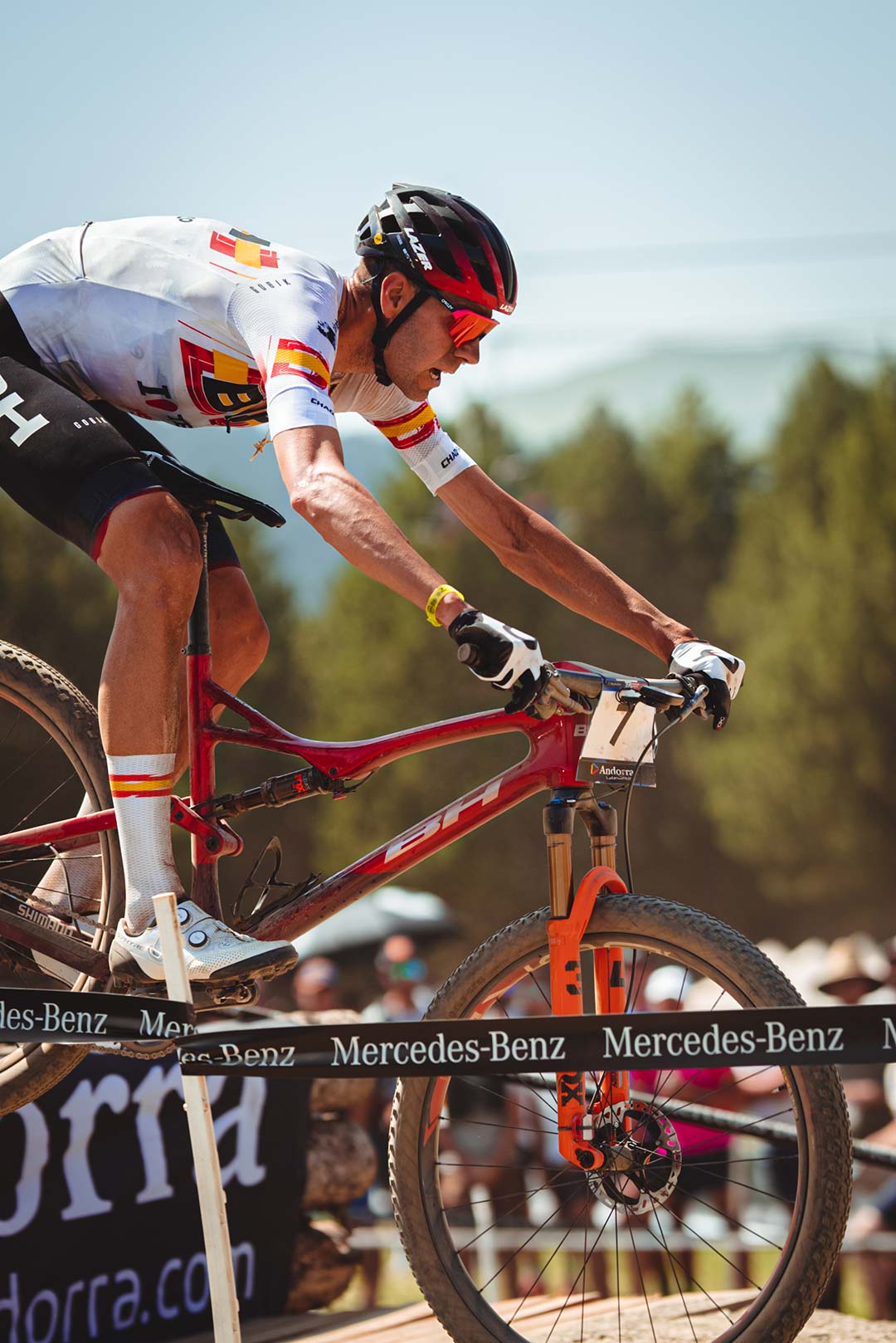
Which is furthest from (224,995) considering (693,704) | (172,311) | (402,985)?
(402,985)

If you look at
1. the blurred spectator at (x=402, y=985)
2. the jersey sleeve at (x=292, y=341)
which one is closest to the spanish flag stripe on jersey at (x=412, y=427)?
the jersey sleeve at (x=292, y=341)

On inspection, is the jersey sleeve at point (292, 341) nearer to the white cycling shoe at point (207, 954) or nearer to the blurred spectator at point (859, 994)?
the white cycling shoe at point (207, 954)

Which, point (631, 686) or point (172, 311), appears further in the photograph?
point (172, 311)

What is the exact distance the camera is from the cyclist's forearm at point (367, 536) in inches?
119

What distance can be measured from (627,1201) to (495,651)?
4.50 ft

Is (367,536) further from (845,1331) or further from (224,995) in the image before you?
(845,1331)

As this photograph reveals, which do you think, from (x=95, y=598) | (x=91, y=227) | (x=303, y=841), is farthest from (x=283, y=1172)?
(x=303, y=841)

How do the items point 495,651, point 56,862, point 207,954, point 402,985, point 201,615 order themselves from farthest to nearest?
point 402,985, point 56,862, point 201,615, point 207,954, point 495,651

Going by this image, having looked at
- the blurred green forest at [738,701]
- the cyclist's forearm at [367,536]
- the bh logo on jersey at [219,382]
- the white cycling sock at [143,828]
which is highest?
the blurred green forest at [738,701]

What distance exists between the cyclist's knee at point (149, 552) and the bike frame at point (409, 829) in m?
0.17

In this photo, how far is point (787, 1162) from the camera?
545cm

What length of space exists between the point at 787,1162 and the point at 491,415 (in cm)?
3272

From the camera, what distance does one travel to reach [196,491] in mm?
3607

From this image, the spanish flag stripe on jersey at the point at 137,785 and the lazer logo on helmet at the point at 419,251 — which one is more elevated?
the lazer logo on helmet at the point at 419,251
